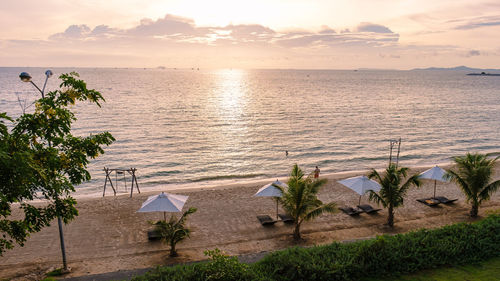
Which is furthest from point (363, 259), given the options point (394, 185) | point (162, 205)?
point (162, 205)

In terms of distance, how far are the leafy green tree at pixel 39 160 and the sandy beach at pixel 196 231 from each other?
650 centimetres

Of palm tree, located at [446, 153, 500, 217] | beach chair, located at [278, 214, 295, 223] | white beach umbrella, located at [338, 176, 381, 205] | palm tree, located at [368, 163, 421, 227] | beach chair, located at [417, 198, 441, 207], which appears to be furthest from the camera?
beach chair, located at [417, 198, 441, 207]

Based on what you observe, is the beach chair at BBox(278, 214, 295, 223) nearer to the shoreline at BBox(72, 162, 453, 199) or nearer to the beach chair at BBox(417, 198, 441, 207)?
the shoreline at BBox(72, 162, 453, 199)

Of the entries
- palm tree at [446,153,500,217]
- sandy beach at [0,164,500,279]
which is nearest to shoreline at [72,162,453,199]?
sandy beach at [0,164,500,279]

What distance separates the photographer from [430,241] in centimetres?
1084

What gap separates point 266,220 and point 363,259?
25.2 feet

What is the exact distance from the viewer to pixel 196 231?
16.3 metres

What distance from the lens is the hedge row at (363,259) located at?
8.81 metres

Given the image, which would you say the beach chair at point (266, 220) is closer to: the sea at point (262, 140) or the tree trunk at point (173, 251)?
the tree trunk at point (173, 251)

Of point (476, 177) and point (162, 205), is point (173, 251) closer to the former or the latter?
point (162, 205)

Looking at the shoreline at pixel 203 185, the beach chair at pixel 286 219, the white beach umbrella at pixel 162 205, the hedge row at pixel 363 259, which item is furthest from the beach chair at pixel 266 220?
the shoreline at pixel 203 185

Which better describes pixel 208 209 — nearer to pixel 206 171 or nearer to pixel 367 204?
pixel 367 204

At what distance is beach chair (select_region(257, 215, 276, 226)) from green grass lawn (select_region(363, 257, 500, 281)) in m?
7.56

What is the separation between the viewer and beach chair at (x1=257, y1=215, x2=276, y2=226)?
1673 centimetres
